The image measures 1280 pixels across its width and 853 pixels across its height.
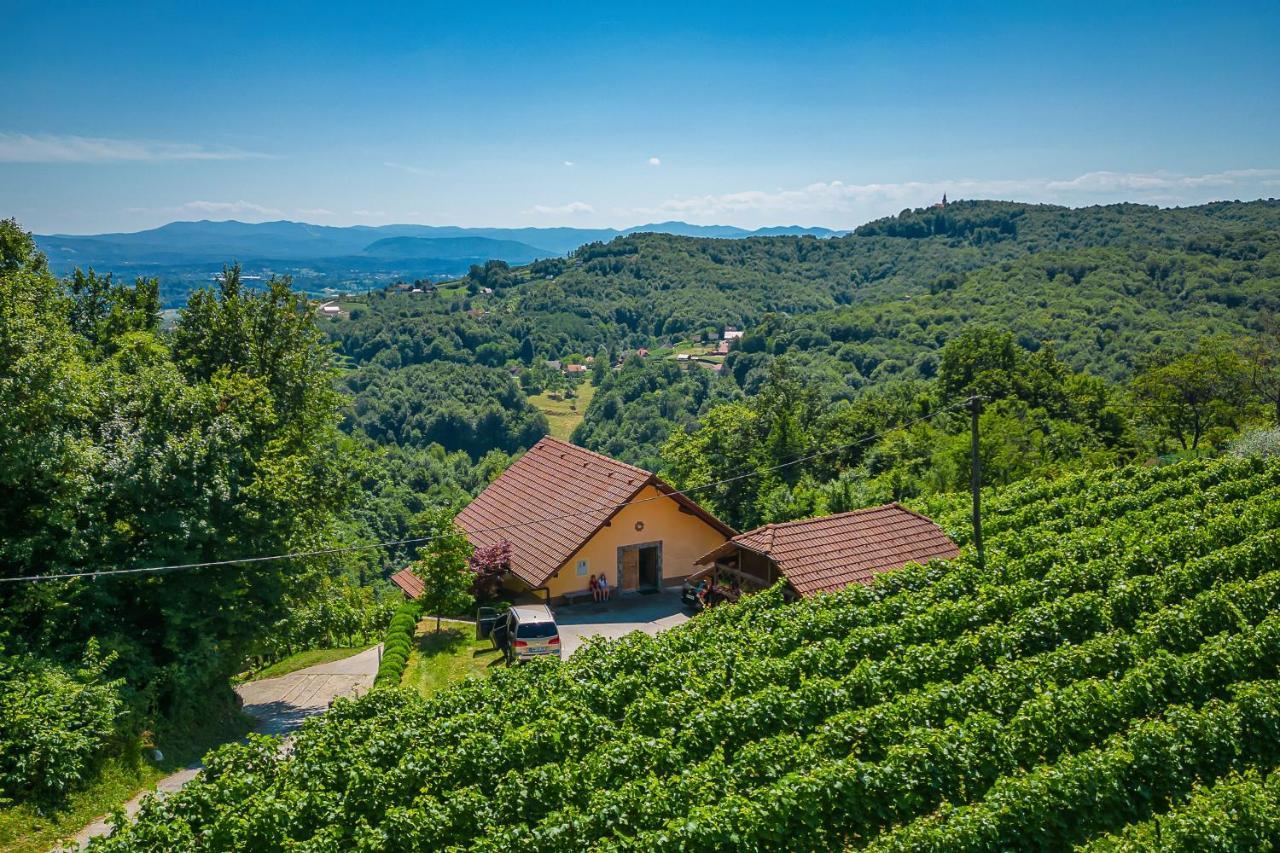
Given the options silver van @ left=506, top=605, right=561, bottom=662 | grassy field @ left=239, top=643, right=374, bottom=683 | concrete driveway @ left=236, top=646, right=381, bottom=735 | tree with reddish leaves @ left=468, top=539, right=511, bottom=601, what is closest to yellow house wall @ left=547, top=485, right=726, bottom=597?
tree with reddish leaves @ left=468, top=539, right=511, bottom=601

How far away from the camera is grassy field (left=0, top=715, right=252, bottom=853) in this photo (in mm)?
11719

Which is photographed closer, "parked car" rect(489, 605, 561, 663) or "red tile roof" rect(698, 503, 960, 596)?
"parked car" rect(489, 605, 561, 663)

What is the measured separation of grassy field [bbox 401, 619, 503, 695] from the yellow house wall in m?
3.10

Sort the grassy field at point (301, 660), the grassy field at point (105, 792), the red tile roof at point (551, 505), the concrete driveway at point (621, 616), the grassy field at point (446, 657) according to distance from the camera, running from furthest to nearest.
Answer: the red tile roof at point (551, 505) < the concrete driveway at point (621, 616) < the grassy field at point (301, 660) < the grassy field at point (446, 657) < the grassy field at point (105, 792)

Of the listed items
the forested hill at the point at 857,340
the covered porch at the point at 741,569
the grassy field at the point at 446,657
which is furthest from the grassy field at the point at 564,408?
the covered porch at the point at 741,569

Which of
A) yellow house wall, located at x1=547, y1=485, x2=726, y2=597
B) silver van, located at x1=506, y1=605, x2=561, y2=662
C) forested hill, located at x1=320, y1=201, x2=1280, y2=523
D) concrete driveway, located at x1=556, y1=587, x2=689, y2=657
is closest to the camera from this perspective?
silver van, located at x1=506, y1=605, x2=561, y2=662

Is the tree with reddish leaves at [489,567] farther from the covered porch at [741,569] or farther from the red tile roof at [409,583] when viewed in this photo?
the covered porch at [741,569]

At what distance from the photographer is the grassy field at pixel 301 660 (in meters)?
22.5

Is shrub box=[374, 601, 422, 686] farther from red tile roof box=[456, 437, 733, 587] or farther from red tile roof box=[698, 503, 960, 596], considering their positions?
red tile roof box=[698, 503, 960, 596]

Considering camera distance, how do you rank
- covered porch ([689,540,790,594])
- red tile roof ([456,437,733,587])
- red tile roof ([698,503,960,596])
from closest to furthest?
red tile roof ([698,503,960,596]), covered porch ([689,540,790,594]), red tile roof ([456,437,733,587])

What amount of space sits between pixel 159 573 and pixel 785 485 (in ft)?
86.5

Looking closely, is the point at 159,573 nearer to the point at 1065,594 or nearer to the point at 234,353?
the point at 234,353

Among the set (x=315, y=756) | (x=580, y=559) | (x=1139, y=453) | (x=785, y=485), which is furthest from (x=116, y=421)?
(x=1139, y=453)

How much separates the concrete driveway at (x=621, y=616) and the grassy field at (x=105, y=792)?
8.23 metres
